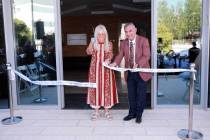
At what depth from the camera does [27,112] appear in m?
4.70

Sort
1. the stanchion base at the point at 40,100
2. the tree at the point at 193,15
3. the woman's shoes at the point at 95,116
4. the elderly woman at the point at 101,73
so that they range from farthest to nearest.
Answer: the stanchion base at the point at 40,100, the tree at the point at 193,15, the woman's shoes at the point at 95,116, the elderly woman at the point at 101,73

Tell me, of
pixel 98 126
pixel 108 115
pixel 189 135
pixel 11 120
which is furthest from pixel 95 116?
pixel 189 135

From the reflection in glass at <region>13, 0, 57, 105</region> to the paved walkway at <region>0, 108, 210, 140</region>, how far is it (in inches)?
15.4

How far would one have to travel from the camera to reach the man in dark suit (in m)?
3.88

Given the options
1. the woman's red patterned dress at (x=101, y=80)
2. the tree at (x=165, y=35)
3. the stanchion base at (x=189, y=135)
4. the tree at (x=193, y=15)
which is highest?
the tree at (x=193, y=15)

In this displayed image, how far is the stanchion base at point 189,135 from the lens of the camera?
3461 mm

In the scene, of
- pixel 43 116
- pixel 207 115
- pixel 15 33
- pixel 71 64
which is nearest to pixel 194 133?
pixel 207 115

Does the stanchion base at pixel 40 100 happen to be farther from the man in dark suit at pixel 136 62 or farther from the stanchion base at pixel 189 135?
the stanchion base at pixel 189 135

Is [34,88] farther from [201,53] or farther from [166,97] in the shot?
[201,53]

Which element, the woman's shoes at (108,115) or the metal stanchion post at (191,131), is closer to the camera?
the metal stanchion post at (191,131)

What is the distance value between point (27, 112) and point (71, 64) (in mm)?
6685

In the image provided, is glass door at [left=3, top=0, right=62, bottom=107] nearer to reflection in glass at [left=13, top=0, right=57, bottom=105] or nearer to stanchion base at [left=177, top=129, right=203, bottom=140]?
reflection in glass at [left=13, top=0, right=57, bottom=105]

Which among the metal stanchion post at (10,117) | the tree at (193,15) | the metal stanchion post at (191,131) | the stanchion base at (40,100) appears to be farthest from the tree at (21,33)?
the metal stanchion post at (191,131)

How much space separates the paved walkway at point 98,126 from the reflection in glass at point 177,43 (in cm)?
33
